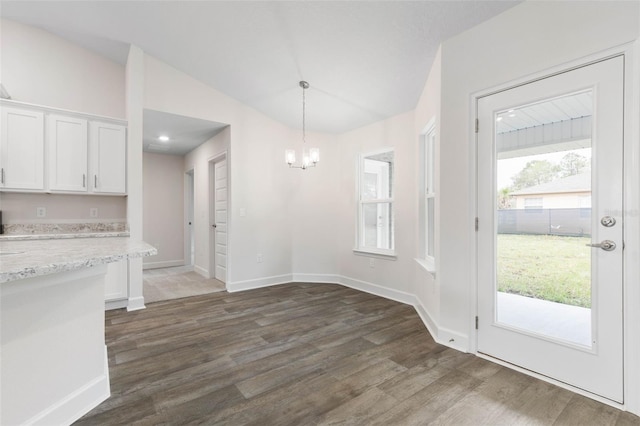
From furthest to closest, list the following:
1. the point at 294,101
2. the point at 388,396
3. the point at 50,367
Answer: the point at 294,101, the point at 388,396, the point at 50,367

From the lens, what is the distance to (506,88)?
2.22m

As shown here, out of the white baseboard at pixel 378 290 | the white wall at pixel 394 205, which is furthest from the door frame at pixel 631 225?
the white wall at pixel 394 205

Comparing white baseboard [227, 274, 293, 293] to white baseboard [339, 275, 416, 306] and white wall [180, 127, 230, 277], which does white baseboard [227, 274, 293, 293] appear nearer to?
white baseboard [339, 275, 416, 306]

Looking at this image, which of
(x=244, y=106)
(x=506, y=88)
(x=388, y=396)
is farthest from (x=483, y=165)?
(x=244, y=106)

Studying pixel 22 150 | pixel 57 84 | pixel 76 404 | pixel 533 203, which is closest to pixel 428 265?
pixel 533 203

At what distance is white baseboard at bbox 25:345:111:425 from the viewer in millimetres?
1441

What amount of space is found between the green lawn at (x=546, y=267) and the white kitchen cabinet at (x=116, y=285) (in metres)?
3.99

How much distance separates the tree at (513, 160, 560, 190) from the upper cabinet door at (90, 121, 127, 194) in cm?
419

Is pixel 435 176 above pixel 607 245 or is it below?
above

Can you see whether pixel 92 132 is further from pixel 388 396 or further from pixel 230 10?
pixel 388 396

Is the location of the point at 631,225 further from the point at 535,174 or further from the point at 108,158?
the point at 108,158

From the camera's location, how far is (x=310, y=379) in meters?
2.02

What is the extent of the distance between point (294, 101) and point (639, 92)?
335 cm

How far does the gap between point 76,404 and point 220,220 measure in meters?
3.54
